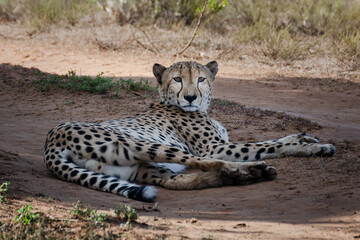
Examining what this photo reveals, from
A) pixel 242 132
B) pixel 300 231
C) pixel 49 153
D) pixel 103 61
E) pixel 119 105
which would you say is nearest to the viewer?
pixel 300 231

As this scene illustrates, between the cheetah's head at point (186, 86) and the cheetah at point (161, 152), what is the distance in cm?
1

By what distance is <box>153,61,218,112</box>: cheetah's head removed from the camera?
5180 millimetres

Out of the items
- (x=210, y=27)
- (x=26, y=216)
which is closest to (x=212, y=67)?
(x=26, y=216)

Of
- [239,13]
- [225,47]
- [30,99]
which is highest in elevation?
[239,13]

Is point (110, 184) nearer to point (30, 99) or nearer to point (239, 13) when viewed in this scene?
point (30, 99)

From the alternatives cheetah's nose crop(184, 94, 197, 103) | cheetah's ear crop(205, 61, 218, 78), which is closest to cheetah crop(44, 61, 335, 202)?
cheetah's nose crop(184, 94, 197, 103)

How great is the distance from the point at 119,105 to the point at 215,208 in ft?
13.9

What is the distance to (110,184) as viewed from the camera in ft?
12.3

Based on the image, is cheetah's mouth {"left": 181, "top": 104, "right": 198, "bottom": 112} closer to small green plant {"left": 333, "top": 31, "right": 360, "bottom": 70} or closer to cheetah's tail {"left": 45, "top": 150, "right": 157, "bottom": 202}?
cheetah's tail {"left": 45, "top": 150, "right": 157, "bottom": 202}

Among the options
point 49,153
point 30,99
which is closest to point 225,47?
point 30,99

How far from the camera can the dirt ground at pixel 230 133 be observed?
9.34 feet

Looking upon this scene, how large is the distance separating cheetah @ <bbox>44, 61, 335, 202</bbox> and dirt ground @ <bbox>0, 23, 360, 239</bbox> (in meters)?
0.12

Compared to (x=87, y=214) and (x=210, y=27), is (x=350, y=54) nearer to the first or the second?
(x=210, y=27)

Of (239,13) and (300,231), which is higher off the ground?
(239,13)
